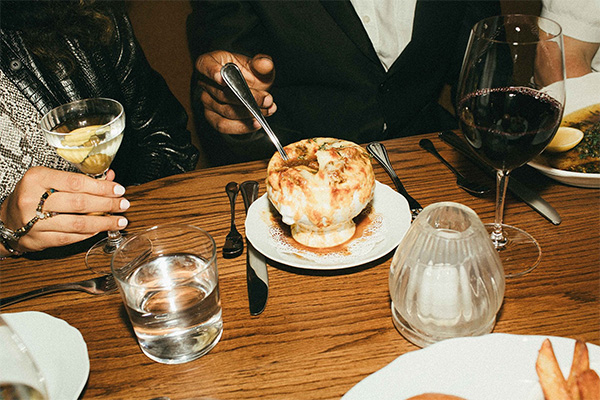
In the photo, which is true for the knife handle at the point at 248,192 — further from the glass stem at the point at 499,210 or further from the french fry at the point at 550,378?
the french fry at the point at 550,378

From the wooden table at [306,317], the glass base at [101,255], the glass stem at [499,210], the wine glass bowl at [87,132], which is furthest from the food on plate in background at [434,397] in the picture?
the wine glass bowl at [87,132]

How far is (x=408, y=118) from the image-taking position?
1881mm

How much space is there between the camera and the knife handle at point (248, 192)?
100 centimetres

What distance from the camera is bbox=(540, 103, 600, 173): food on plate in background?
0.97 metres

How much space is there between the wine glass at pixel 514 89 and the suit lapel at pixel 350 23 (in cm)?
91

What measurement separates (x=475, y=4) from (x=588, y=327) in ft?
5.12

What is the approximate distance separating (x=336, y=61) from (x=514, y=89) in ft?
3.47

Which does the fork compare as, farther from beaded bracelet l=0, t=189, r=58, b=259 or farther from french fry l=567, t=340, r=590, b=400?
french fry l=567, t=340, r=590, b=400

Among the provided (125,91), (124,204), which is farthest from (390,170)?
(125,91)

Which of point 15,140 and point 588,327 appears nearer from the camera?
point 588,327

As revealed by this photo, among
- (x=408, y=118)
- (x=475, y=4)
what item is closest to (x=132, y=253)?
(x=408, y=118)

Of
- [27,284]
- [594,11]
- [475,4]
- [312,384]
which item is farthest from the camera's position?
[475,4]

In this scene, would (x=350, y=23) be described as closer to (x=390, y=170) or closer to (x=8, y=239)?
(x=390, y=170)

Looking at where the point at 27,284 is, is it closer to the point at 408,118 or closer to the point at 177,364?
the point at 177,364
